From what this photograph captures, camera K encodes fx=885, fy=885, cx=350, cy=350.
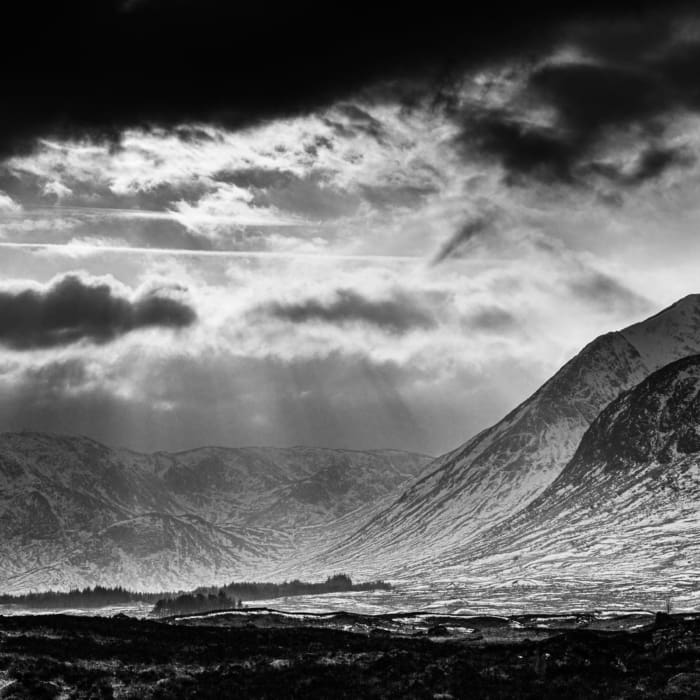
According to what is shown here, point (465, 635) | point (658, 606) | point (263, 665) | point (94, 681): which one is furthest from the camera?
point (658, 606)

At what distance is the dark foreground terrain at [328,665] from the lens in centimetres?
5219

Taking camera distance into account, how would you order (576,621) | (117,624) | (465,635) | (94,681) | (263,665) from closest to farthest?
(94,681), (263,665), (117,624), (465,635), (576,621)

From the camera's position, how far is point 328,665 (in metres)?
64.1

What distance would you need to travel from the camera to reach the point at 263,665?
6450cm

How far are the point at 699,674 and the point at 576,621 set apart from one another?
270 ft

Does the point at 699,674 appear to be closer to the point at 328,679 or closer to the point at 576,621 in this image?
the point at 328,679

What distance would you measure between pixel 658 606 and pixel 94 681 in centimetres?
15879

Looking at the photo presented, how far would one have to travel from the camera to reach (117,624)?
9438 centimetres

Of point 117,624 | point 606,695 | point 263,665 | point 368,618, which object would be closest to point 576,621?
point 368,618

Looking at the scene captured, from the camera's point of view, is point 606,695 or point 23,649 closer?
point 606,695

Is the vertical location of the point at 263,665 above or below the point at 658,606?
above

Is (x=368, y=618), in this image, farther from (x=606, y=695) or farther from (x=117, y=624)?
(x=606, y=695)

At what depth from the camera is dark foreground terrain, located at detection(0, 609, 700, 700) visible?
171ft

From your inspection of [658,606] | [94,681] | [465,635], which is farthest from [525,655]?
[658,606]
